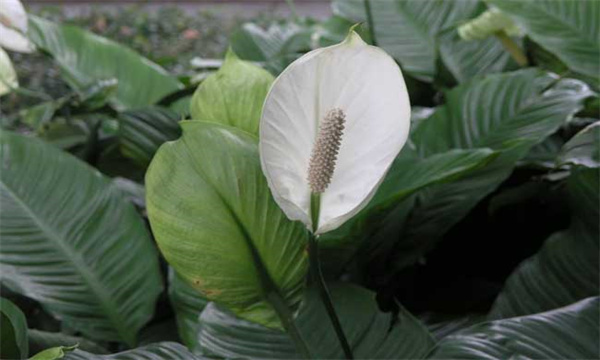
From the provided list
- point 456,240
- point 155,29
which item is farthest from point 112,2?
point 456,240

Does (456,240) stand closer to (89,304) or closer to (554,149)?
(554,149)

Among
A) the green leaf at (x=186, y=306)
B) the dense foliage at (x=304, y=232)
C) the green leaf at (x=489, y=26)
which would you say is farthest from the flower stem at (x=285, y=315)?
the green leaf at (x=489, y=26)

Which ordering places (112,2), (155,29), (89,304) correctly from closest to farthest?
1. (89,304)
2. (155,29)
3. (112,2)

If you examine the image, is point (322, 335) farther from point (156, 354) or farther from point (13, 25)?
point (13, 25)

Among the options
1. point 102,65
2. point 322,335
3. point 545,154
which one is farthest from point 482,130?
point 102,65

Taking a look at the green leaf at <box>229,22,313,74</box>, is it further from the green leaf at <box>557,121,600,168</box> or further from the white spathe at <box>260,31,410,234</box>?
the white spathe at <box>260,31,410,234</box>

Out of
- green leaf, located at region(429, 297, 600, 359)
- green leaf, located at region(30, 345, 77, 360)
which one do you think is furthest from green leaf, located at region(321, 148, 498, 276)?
green leaf, located at region(30, 345, 77, 360)
